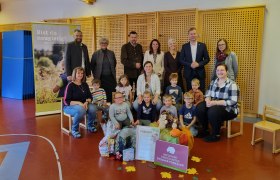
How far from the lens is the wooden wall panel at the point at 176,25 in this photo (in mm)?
5559

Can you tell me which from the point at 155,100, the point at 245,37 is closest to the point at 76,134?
the point at 155,100

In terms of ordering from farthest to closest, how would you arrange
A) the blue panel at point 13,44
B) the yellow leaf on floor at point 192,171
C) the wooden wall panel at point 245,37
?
the blue panel at point 13,44
the wooden wall panel at point 245,37
the yellow leaf on floor at point 192,171

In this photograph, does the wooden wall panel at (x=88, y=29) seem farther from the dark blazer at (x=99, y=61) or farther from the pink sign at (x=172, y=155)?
the pink sign at (x=172, y=155)

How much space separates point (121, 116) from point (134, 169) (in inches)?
39.1

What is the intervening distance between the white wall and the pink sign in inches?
115

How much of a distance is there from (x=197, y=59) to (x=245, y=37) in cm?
111

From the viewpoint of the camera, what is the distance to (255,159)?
331 centimetres

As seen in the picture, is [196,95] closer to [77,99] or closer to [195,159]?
[195,159]

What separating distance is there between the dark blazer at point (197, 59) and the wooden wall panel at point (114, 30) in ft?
6.95

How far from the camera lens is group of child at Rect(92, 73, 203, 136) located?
150 inches

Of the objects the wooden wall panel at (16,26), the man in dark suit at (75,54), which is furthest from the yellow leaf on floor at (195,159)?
the wooden wall panel at (16,26)

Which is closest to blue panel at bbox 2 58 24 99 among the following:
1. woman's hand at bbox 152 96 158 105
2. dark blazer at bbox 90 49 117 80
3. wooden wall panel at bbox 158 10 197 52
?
dark blazer at bbox 90 49 117 80

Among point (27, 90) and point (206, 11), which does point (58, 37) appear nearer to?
point (27, 90)

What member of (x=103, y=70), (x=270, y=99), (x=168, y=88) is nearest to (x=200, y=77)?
(x=168, y=88)
